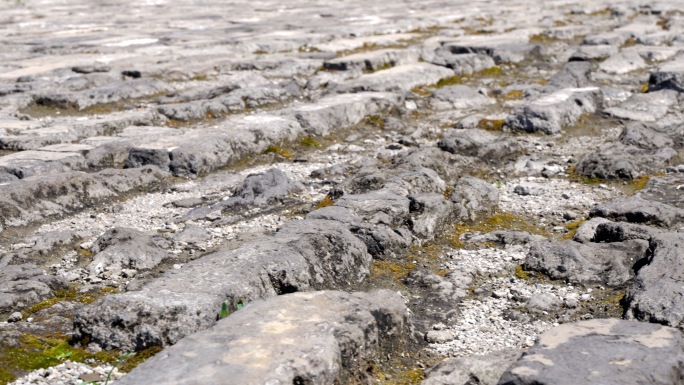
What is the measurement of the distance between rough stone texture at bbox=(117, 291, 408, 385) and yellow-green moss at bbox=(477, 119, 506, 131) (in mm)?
4881

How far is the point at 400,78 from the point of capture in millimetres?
10398

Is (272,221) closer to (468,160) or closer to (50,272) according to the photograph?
(50,272)

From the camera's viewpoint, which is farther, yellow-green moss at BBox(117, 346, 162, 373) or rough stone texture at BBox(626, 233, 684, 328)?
rough stone texture at BBox(626, 233, 684, 328)

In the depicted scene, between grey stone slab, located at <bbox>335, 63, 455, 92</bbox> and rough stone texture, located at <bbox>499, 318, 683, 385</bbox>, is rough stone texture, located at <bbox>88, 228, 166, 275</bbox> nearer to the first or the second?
rough stone texture, located at <bbox>499, 318, 683, 385</bbox>

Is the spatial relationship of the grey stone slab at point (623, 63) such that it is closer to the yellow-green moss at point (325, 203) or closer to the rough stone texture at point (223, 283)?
the yellow-green moss at point (325, 203)

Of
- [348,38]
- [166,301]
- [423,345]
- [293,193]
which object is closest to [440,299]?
[423,345]

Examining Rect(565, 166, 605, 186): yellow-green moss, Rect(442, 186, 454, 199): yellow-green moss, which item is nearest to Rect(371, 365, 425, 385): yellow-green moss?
Rect(442, 186, 454, 199): yellow-green moss

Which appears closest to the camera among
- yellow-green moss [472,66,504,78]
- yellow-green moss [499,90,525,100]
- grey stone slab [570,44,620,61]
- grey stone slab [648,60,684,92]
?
grey stone slab [648,60,684,92]

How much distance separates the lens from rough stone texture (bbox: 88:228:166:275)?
4.85m

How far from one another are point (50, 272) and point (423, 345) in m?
2.39

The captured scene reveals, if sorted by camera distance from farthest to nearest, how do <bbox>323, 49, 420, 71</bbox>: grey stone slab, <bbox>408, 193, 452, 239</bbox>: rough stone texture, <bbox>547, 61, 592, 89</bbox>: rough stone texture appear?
<bbox>323, 49, 420, 71</bbox>: grey stone slab, <bbox>547, 61, 592, 89</bbox>: rough stone texture, <bbox>408, 193, 452, 239</bbox>: rough stone texture

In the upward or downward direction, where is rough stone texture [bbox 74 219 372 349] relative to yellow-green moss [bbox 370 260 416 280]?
upward

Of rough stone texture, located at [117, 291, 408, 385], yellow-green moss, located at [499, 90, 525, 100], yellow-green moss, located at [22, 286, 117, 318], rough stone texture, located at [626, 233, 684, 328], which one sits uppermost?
rough stone texture, located at [117, 291, 408, 385]

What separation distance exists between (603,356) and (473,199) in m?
2.94
